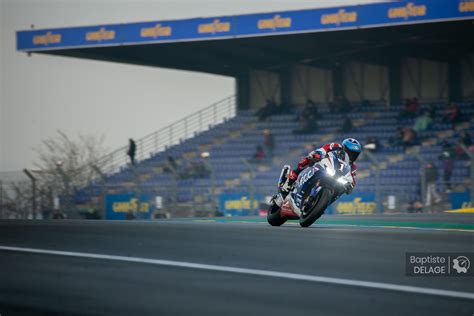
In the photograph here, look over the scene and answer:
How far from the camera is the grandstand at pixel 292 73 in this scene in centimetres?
2616

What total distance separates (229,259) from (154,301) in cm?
229

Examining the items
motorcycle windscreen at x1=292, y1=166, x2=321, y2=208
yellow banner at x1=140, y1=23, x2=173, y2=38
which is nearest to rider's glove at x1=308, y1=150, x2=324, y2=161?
motorcycle windscreen at x1=292, y1=166, x2=321, y2=208

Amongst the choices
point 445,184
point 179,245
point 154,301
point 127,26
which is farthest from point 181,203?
point 154,301

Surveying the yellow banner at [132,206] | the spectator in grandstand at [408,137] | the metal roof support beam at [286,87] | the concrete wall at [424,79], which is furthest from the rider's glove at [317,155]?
the metal roof support beam at [286,87]

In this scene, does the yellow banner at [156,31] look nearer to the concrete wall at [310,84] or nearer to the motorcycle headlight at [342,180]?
the concrete wall at [310,84]

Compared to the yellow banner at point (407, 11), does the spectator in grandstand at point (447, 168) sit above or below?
below

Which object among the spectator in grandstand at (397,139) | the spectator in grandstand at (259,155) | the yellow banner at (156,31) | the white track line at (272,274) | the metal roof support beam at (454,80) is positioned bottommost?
the white track line at (272,274)

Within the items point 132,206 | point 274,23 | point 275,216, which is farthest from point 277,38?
point 275,216

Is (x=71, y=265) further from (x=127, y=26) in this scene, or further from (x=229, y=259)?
(x=127, y=26)

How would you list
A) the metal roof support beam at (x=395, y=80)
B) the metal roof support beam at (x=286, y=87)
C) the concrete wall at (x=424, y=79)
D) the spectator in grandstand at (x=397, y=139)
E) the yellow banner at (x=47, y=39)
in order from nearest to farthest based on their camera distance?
1. the spectator in grandstand at (x=397, y=139)
2. the yellow banner at (x=47, y=39)
3. the concrete wall at (x=424, y=79)
4. the metal roof support beam at (x=395, y=80)
5. the metal roof support beam at (x=286, y=87)

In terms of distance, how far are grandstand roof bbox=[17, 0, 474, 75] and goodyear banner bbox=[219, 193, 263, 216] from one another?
7.29 m

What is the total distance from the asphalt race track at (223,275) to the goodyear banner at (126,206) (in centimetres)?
1228

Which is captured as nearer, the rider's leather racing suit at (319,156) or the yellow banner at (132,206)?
the rider's leather racing suit at (319,156)

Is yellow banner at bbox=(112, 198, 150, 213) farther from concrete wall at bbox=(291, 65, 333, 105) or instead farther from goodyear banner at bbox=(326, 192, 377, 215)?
concrete wall at bbox=(291, 65, 333, 105)
